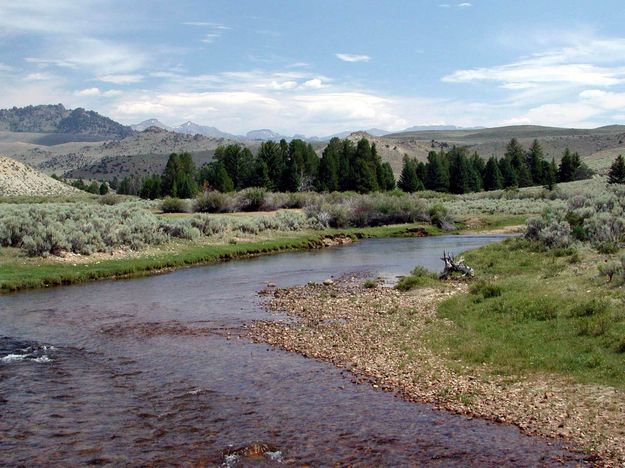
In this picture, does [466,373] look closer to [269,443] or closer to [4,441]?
[269,443]

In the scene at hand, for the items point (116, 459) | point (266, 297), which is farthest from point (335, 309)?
point (116, 459)

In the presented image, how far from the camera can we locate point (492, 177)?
375 feet

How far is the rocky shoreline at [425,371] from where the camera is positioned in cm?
1162

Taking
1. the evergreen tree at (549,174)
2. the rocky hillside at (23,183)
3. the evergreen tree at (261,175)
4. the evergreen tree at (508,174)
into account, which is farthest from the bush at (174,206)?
the evergreen tree at (549,174)

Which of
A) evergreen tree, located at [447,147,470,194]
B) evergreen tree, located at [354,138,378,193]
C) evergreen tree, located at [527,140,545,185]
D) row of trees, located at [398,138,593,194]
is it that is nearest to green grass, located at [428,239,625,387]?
evergreen tree, located at [354,138,378,193]

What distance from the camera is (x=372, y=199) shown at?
6894 cm

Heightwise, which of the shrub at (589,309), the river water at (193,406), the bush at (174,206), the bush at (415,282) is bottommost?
the river water at (193,406)

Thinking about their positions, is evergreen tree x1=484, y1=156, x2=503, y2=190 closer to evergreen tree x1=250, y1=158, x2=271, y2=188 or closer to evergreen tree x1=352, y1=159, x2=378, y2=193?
evergreen tree x1=352, y1=159, x2=378, y2=193

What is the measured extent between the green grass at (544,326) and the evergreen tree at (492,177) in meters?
91.3

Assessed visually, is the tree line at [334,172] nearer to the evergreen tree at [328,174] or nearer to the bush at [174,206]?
the evergreen tree at [328,174]

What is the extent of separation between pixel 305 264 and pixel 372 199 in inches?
1237

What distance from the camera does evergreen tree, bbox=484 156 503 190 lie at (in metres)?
113

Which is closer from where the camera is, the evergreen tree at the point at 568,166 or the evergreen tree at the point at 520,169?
the evergreen tree at the point at 568,166

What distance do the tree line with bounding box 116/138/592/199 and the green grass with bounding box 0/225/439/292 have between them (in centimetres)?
4391
